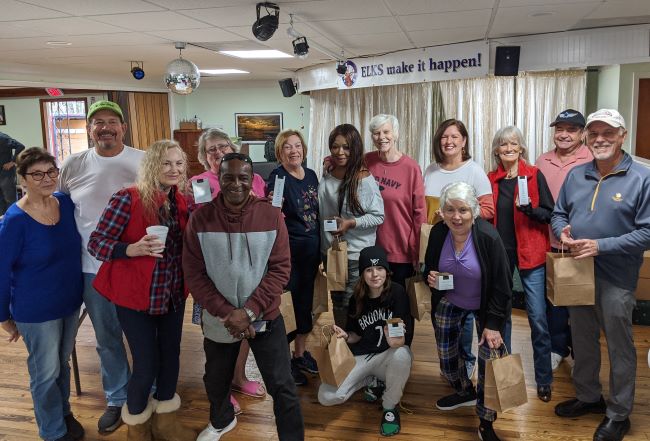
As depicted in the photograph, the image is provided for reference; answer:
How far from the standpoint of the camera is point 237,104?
11.4 m

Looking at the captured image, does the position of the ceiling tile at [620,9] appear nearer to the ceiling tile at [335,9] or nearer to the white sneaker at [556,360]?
the ceiling tile at [335,9]

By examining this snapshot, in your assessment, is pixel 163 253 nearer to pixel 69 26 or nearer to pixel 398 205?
pixel 398 205

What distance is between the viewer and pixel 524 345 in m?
3.93

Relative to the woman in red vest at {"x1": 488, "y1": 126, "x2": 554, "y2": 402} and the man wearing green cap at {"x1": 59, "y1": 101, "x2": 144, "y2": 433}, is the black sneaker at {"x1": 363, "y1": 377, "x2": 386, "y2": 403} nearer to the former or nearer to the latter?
the woman in red vest at {"x1": 488, "y1": 126, "x2": 554, "y2": 402}

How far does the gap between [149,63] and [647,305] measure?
6299mm

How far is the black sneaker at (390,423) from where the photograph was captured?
2795 millimetres

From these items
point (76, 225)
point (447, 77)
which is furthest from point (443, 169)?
point (447, 77)

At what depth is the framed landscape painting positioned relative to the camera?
11.4m

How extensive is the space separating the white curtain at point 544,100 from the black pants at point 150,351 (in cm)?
467

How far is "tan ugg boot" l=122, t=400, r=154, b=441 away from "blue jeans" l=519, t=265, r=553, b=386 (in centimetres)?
215

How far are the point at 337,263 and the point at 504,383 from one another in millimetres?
1076

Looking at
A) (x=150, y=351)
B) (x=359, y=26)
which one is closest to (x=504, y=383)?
(x=150, y=351)

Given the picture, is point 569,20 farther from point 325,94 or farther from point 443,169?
point 325,94

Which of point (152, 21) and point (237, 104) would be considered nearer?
point (152, 21)
